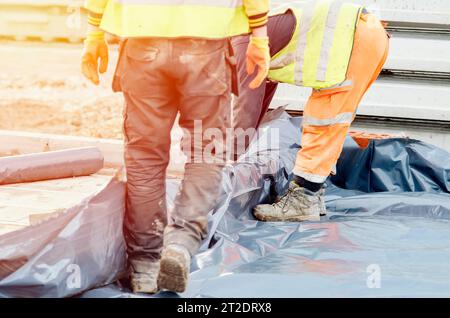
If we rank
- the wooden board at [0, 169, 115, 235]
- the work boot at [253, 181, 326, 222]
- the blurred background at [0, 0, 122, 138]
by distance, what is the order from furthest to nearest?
the blurred background at [0, 0, 122, 138] < the work boot at [253, 181, 326, 222] < the wooden board at [0, 169, 115, 235]

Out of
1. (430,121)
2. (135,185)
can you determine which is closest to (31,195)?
(135,185)

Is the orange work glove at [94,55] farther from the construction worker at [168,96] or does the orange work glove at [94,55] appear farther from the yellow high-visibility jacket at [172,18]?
the yellow high-visibility jacket at [172,18]

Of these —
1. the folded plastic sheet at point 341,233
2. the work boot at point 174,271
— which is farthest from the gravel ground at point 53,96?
the work boot at point 174,271

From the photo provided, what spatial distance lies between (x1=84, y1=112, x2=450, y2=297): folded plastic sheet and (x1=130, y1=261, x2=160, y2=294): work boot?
5 centimetres

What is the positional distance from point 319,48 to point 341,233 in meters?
0.97

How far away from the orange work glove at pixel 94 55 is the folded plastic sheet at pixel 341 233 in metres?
0.79

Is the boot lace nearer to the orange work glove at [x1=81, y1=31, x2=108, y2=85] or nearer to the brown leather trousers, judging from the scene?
the brown leather trousers

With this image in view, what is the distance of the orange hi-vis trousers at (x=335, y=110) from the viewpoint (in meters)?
3.40

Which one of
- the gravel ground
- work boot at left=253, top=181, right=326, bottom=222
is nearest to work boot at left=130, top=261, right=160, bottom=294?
work boot at left=253, top=181, right=326, bottom=222

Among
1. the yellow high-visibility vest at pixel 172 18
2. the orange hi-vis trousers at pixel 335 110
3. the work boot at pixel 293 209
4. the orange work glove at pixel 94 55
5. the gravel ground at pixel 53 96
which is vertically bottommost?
the work boot at pixel 293 209

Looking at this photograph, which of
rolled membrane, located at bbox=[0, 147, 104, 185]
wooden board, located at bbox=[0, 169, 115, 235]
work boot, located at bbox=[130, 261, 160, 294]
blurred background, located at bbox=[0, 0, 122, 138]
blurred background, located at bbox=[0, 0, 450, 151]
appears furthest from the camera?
blurred background, located at bbox=[0, 0, 122, 138]

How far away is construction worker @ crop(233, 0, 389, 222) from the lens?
336 centimetres

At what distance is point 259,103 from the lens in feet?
10.8
